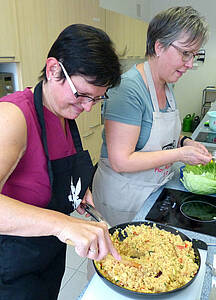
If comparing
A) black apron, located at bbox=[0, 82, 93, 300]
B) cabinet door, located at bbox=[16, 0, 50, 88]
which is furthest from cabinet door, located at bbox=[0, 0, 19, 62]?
black apron, located at bbox=[0, 82, 93, 300]

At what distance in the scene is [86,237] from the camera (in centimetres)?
63

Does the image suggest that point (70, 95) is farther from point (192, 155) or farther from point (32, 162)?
point (192, 155)

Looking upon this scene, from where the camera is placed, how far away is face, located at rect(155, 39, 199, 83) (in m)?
1.07

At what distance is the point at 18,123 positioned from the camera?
0.69 m

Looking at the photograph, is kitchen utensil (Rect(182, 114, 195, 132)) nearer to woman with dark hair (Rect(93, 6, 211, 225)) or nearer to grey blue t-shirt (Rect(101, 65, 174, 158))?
woman with dark hair (Rect(93, 6, 211, 225))

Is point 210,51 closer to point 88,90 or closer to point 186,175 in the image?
point 186,175

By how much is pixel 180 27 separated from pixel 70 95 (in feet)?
1.84

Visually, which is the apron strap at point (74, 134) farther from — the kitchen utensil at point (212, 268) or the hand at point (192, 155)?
the kitchen utensil at point (212, 268)

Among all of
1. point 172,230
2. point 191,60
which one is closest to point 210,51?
point 191,60

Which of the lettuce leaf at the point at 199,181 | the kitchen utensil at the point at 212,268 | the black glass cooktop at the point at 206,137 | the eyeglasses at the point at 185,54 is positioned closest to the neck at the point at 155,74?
the eyeglasses at the point at 185,54

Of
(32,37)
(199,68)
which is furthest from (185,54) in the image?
(199,68)

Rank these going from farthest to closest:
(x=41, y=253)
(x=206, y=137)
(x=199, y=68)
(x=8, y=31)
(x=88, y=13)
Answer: (x=199, y=68) → (x=88, y=13) → (x=206, y=137) → (x=8, y=31) → (x=41, y=253)

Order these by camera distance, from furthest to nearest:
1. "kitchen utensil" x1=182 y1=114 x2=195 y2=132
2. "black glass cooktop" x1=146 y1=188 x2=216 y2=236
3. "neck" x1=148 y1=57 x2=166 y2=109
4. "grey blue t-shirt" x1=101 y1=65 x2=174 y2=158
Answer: "kitchen utensil" x1=182 y1=114 x2=195 y2=132
"neck" x1=148 y1=57 x2=166 y2=109
"grey blue t-shirt" x1=101 y1=65 x2=174 y2=158
"black glass cooktop" x1=146 y1=188 x2=216 y2=236

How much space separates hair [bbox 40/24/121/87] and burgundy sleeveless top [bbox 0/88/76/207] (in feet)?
0.45
